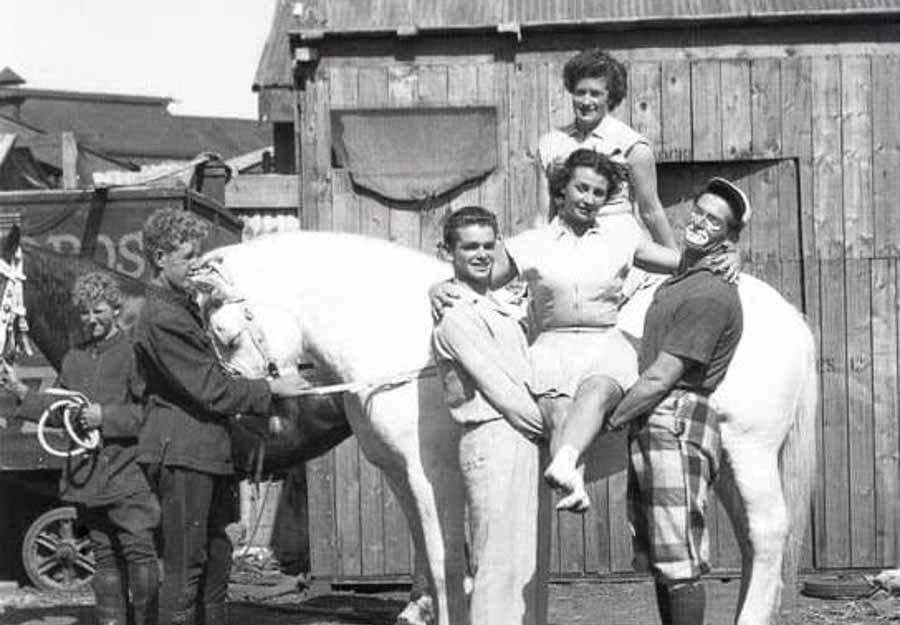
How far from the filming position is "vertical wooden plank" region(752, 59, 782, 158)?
9.62 m

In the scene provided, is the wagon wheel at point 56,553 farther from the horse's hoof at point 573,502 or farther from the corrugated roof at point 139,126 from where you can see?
the corrugated roof at point 139,126

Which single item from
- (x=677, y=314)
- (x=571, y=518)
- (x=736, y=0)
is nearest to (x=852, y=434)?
(x=571, y=518)

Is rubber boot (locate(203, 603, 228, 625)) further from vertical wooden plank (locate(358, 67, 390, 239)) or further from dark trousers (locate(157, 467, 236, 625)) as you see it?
vertical wooden plank (locate(358, 67, 390, 239))

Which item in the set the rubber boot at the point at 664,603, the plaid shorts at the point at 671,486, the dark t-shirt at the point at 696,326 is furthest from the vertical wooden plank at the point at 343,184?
the rubber boot at the point at 664,603

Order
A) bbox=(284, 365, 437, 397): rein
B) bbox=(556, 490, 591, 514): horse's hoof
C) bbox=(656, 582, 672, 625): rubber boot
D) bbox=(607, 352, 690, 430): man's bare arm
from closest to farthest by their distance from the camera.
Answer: bbox=(556, 490, 591, 514): horse's hoof < bbox=(607, 352, 690, 430): man's bare arm < bbox=(656, 582, 672, 625): rubber boot < bbox=(284, 365, 437, 397): rein

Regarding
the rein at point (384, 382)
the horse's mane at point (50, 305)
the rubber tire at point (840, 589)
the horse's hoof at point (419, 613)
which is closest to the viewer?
the rein at point (384, 382)

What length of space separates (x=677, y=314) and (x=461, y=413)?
0.80 meters

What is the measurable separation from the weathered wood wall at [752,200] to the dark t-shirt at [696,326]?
3904mm

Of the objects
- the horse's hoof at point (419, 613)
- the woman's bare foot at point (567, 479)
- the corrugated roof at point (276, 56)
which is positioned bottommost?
the horse's hoof at point (419, 613)

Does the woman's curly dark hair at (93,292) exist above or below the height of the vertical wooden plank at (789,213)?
below

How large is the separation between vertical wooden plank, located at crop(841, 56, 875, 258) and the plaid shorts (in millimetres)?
4203

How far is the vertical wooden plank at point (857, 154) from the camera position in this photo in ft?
31.4

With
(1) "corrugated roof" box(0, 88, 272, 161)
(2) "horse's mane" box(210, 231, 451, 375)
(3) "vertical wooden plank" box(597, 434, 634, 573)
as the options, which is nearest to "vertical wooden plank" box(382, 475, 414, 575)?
(3) "vertical wooden plank" box(597, 434, 634, 573)

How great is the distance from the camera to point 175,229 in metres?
6.43
